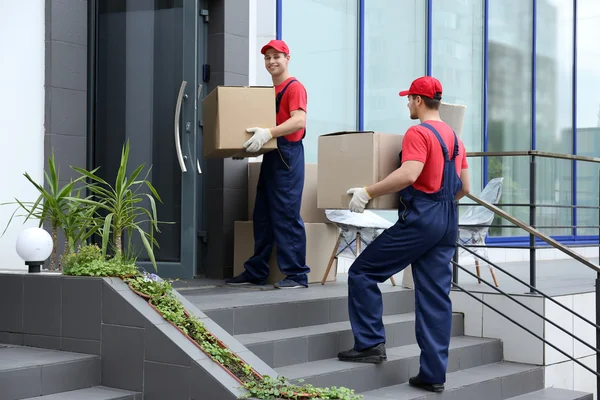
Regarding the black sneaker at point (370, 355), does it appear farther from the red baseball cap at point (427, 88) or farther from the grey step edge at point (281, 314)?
the red baseball cap at point (427, 88)

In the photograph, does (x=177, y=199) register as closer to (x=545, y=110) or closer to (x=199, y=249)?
(x=199, y=249)

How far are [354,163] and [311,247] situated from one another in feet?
6.38

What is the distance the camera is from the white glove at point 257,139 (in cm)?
634

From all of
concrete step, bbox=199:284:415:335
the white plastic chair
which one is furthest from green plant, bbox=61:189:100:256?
the white plastic chair

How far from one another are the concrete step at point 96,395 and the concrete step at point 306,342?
2.48ft

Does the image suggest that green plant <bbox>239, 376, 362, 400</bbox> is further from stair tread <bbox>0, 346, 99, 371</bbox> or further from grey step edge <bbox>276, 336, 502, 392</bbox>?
stair tread <bbox>0, 346, 99, 371</bbox>

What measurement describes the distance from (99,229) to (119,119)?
2.22 meters

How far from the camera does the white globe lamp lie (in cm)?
531

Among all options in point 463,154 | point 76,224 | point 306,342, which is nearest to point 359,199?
point 463,154

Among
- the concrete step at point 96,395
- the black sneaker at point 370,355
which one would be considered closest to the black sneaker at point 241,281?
the black sneaker at point 370,355

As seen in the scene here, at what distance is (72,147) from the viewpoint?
255 inches

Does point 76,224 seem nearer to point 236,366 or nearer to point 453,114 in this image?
point 236,366

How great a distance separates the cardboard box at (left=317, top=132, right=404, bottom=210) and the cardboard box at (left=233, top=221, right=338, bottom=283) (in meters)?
1.65

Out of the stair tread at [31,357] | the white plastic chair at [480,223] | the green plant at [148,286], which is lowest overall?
the stair tread at [31,357]
